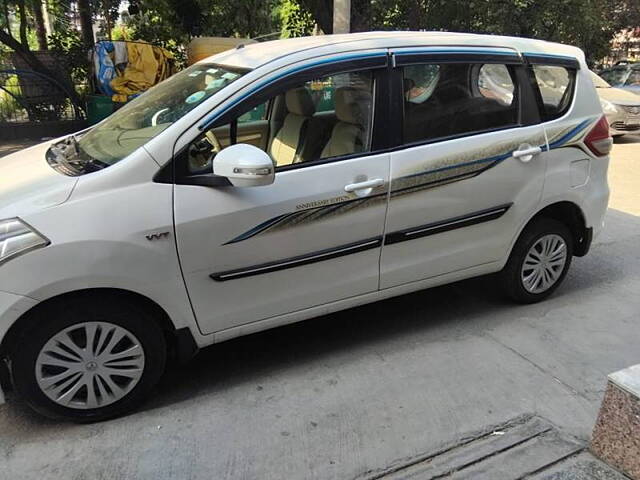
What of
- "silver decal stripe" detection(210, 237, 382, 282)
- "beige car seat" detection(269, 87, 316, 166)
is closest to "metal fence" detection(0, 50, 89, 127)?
"beige car seat" detection(269, 87, 316, 166)

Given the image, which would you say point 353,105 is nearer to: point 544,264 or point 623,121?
point 544,264

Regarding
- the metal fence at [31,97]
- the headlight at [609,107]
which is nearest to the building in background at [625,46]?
the headlight at [609,107]

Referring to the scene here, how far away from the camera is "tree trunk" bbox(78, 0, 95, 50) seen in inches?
495

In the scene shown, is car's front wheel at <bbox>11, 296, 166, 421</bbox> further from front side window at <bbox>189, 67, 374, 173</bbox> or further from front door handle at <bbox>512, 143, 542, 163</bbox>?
front door handle at <bbox>512, 143, 542, 163</bbox>

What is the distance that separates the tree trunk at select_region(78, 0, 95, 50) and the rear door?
11.3m

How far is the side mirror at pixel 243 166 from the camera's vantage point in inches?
101

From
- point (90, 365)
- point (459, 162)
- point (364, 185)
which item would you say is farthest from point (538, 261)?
point (90, 365)

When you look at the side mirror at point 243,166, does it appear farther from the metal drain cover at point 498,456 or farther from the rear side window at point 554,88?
the rear side window at point 554,88

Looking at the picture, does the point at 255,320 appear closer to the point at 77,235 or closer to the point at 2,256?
the point at 77,235

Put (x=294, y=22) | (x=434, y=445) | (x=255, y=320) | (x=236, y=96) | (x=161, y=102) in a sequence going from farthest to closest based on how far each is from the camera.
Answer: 1. (x=294, y=22)
2. (x=161, y=102)
3. (x=255, y=320)
4. (x=236, y=96)
5. (x=434, y=445)

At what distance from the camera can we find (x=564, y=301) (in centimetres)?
420

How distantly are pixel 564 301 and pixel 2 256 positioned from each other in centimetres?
363

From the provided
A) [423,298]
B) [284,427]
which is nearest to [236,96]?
[284,427]

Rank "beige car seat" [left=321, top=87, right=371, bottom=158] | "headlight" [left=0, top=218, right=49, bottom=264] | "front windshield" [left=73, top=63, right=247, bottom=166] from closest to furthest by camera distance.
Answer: "headlight" [left=0, top=218, right=49, bottom=264], "front windshield" [left=73, top=63, right=247, bottom=166], "beige car seat" [left=321, top=87, right=371, bottom=158]
